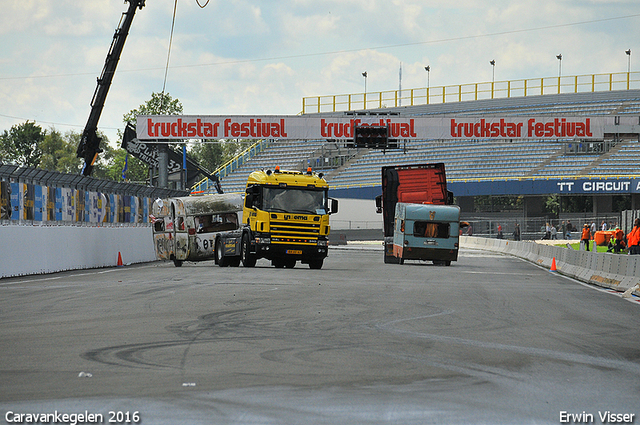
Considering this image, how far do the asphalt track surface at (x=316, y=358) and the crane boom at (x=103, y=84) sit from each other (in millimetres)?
29134

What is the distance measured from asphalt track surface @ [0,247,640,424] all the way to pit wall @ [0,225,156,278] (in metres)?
5.96

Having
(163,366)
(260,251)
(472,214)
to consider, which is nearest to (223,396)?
(163,366)

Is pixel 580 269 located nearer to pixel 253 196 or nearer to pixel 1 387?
pixel 253 196

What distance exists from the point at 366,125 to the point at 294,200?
72.3 feet

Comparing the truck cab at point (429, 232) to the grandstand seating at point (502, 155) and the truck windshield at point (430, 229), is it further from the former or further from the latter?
the grandstand seating at point (502, 155)

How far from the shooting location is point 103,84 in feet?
142

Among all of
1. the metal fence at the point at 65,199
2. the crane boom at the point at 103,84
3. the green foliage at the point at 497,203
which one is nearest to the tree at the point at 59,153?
the green foliage at the point at 497,203

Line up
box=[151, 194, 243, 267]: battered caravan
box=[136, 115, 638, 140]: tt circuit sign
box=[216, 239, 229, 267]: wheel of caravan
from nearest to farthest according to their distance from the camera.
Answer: box=[216, 239, 229, 267]: wheel of caravan → box=[151, 194, 243, 267]: battered caravan → box=[136, 115, 638, 140]: tt circuit sign

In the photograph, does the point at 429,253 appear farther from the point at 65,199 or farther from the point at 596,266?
the point at 65,199

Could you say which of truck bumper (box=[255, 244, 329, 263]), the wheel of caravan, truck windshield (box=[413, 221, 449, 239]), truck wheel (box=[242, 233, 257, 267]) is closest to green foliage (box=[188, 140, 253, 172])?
truck windshield (box=[413, 221, 449, 239])

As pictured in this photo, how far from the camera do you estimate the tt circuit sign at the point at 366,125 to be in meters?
47.8

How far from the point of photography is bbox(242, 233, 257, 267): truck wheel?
2649cm

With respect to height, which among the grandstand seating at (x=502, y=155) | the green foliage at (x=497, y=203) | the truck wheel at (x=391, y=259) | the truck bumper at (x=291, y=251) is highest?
the grandstand seating at (x=502, y=155)

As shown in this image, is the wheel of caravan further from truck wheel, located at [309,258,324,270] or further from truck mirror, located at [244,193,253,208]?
truck wheel, located at [309,258,324,270]
